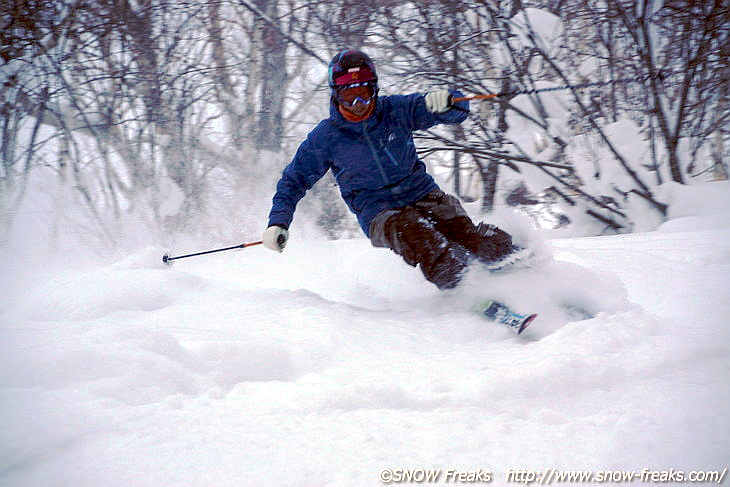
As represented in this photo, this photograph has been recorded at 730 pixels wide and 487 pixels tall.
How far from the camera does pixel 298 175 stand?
2.61m

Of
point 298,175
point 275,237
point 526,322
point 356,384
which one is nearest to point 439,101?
point 298,175

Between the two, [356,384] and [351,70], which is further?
[351,70]

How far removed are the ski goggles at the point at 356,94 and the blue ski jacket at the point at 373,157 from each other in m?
0.08

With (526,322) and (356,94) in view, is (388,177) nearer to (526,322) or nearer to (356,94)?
(356,94)

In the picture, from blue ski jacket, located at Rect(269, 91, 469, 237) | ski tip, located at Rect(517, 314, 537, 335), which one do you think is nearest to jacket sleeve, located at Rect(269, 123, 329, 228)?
blue ski jacket, located at Rect(269, 91, 469, 237)

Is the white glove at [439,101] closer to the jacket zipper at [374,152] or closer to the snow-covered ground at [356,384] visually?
the jacket zipper at [374,152]

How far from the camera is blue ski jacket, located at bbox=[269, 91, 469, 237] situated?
2.46 m

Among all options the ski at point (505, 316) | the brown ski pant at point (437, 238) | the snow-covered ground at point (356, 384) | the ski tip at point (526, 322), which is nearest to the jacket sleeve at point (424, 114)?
the brown ski pant at point (437, 238)

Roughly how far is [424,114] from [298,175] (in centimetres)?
69

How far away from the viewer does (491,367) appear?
1459 mm

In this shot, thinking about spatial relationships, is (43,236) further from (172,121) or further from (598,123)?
(598,123)

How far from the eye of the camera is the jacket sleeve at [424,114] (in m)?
2.49

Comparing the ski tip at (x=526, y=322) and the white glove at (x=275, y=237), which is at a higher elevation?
the white glove at (x=275, y=237)

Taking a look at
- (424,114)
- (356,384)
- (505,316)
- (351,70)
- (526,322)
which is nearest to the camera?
(356,384)
